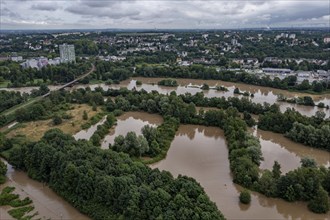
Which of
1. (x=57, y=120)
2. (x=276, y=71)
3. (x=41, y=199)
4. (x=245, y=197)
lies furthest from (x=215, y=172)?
(x=276, y=71)

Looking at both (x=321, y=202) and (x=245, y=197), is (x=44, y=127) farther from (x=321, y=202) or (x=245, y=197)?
(x=321, y=202)

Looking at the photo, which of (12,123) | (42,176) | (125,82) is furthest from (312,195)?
(125,82)

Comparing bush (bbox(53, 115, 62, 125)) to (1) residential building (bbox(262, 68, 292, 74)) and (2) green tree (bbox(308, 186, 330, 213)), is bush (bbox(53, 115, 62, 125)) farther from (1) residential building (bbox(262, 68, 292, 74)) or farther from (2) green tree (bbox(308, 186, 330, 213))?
(1) residential building (bbox(262, 68, 292, 74))

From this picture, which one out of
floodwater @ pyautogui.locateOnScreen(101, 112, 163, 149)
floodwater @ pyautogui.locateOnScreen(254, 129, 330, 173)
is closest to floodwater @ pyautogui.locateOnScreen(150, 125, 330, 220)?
floodwater @ pyautogui.locateOnScreen(254, 129, 330, 173)

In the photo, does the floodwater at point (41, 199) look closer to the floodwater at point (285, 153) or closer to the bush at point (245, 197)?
Result: the bush at point (245, 197)

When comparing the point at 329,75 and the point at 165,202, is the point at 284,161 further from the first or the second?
the point at 329,75

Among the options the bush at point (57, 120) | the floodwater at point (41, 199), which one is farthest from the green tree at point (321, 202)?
the bush at point (57, 120)
